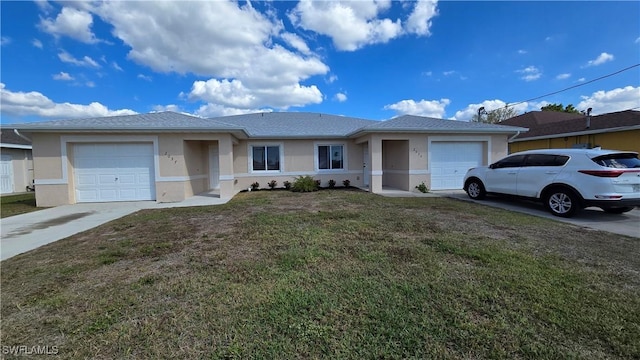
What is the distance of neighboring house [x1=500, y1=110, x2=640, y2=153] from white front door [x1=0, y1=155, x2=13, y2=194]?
28.6 m

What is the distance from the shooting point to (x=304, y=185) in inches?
492

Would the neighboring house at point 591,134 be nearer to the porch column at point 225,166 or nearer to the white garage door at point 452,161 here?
the white garage door at point 452,161

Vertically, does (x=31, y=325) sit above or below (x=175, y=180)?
below

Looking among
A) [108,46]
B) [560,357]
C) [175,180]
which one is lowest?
[560,357]

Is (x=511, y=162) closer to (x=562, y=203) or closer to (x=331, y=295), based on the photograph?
(x=562, y=203)

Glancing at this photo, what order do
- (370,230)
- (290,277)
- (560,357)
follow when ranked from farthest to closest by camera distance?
(370,230) → (290,277) → (560,357)

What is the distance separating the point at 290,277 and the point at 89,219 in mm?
7158

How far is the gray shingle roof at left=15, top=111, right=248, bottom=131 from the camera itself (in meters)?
9.51

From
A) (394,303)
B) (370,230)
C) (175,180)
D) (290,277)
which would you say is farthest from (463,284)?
(175,180)

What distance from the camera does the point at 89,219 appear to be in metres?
7.29

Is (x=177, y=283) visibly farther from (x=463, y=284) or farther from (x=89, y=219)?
(x=89, y=219)

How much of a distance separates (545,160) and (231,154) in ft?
34.8

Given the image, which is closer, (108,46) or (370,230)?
(370,230)

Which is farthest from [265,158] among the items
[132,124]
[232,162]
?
[132,124]
